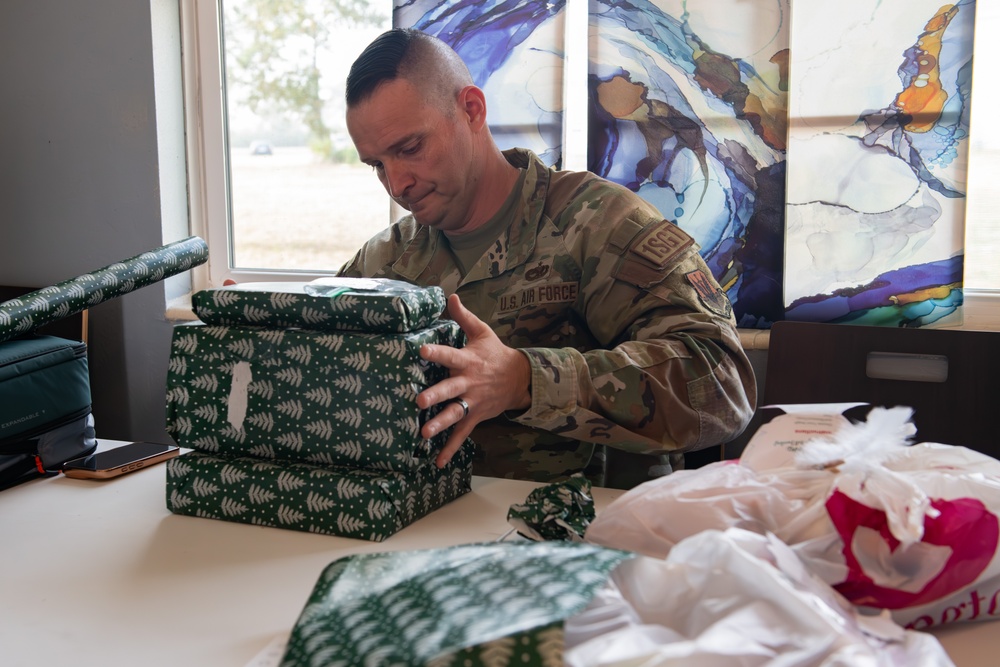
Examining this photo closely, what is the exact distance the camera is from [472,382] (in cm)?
93

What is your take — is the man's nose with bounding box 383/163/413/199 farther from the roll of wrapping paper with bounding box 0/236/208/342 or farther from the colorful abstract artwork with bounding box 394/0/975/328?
the colorful abstract artwork with bounding box 394/0/975/328

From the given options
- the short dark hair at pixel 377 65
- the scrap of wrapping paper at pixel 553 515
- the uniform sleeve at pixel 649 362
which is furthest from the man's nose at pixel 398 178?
the scrap of wrapping paper at pixel 553 515

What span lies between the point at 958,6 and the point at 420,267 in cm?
114

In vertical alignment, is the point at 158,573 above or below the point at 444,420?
below

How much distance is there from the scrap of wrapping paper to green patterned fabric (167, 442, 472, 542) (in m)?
0.15

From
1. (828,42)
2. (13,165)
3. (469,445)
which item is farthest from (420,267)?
(13,165)

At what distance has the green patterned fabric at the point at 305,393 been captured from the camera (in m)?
0.86

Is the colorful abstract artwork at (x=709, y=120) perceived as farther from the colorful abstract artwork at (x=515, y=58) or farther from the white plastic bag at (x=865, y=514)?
the white plastic bag at (x=865, y=514)

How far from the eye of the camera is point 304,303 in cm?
90

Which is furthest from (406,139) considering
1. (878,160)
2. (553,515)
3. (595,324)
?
(878,160)

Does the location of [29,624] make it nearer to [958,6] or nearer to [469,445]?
[469,445]

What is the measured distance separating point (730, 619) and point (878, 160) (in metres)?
1.45

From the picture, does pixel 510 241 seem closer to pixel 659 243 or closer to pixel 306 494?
pixel 659 243

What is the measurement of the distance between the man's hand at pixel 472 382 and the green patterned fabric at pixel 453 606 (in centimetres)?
27
